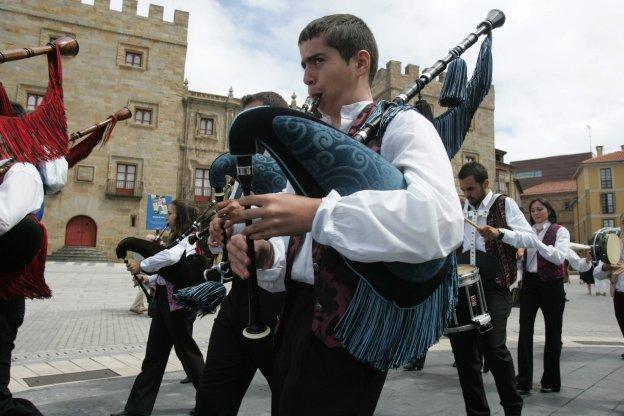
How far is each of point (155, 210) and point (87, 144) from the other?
80.4 feet

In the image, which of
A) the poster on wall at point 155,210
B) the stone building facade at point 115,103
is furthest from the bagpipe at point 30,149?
the stone building facade at point 115,103

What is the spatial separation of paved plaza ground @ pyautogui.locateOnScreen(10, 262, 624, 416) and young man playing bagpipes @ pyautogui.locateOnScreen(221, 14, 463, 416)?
8.49 feet

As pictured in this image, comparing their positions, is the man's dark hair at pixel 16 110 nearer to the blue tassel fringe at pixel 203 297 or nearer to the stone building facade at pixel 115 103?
the blue tassel fringe at pixel 203 297

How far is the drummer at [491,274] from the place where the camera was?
3465 mm

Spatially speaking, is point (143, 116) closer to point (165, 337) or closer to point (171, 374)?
point (171, 374)

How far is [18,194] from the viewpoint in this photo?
7.64 ft

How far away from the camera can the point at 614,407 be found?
12.8ft

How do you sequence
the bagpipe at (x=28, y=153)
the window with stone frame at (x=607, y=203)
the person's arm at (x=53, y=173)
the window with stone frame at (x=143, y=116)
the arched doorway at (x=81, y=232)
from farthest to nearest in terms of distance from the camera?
the window with stone frame at (x=607, y=203), the window with stone frame at (x=143, y=116), the arched doorway at (x=81, y=232), the person's arm at (x=53, y=173), the bagpipe at (x=28, y=153)

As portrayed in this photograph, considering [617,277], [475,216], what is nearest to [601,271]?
[617,277]

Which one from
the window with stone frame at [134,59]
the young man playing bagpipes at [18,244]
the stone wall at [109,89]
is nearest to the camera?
the young man playing bagpipes at [18,244]

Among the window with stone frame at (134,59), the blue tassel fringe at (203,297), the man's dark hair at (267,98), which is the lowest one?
the blue tassel fringe at (203,297)

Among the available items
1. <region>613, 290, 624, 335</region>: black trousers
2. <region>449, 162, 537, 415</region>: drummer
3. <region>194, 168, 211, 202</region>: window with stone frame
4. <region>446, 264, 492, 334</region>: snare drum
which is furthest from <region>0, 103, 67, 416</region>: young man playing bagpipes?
<region>194, 168, 211, 202</region>: window with stone frame

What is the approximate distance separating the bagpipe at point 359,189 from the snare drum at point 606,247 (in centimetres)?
487

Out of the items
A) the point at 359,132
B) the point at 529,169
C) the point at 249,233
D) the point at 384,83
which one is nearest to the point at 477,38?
the point at 359,132
